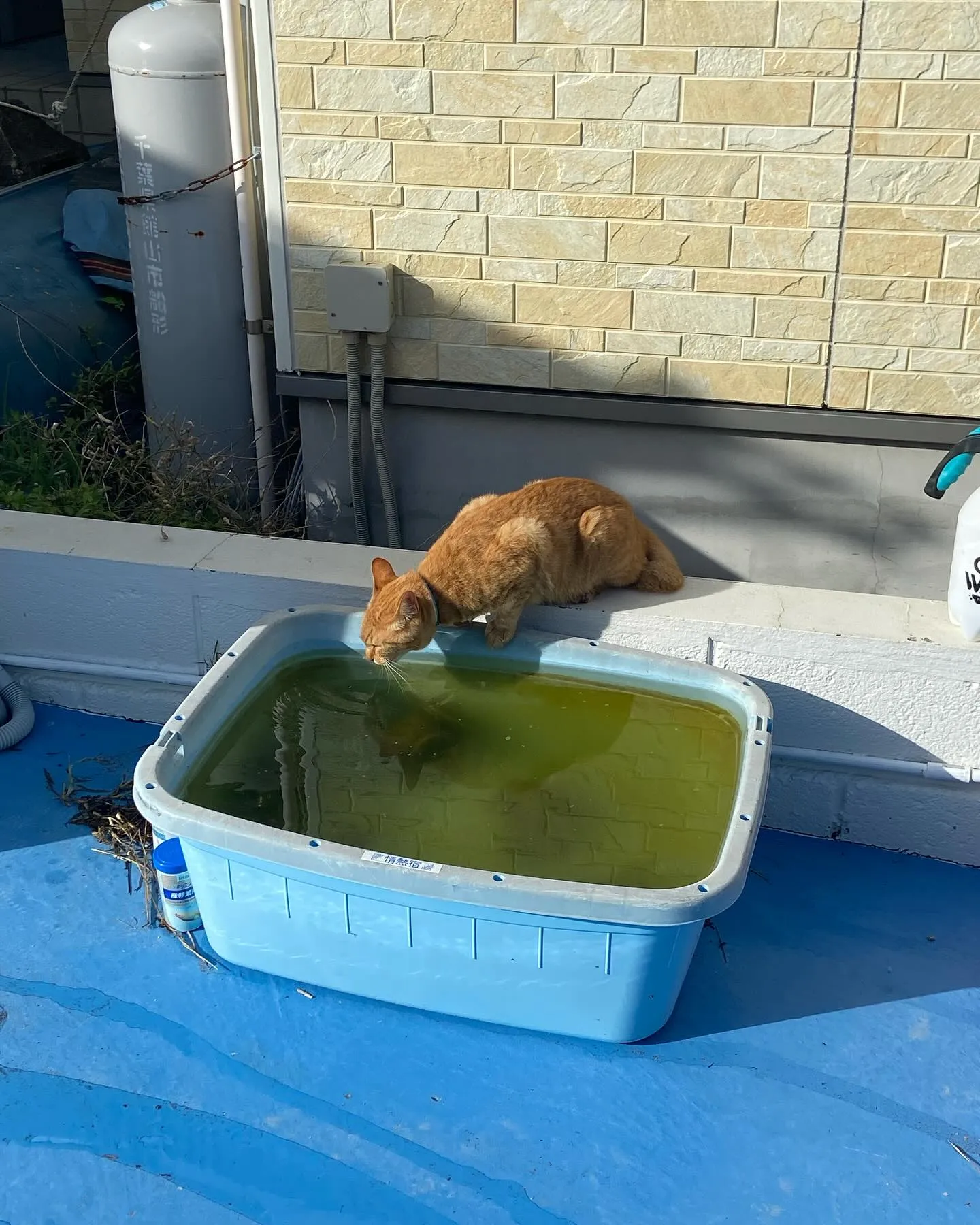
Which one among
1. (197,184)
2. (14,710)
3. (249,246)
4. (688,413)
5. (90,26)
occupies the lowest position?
(14,710)

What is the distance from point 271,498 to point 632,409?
5.08 feet

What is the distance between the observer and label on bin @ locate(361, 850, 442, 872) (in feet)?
8.99

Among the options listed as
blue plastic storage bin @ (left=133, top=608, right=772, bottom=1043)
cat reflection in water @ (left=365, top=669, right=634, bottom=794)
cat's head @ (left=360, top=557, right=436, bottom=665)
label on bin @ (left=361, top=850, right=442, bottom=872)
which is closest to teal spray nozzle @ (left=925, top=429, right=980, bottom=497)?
blue plastic storage bin @ (left=133, top=608, right=772, bottom=1043)

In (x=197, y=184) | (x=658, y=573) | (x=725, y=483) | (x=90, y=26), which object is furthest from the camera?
(x=90, y=26)

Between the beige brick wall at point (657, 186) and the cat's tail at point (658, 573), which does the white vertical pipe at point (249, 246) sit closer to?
the beige brick wall at point (657, 186)

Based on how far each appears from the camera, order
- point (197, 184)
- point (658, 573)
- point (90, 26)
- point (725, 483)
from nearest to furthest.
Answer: point (658, 573) → point (725, 483) → point (197, 184) → point (90, 26)

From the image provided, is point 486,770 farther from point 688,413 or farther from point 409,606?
point 688,413

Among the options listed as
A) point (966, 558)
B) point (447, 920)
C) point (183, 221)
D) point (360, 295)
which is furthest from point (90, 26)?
point (447, 920)

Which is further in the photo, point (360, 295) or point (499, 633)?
point (360, 295)

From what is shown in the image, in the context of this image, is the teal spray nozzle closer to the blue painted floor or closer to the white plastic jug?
the white plastic jug

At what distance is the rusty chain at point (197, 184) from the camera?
15.3ft

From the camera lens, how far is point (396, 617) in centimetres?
350

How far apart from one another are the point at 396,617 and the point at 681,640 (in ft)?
2.79

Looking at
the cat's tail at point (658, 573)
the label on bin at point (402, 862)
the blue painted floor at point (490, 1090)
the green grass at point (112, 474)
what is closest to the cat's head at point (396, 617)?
the cat's tail at point (658, 573)
